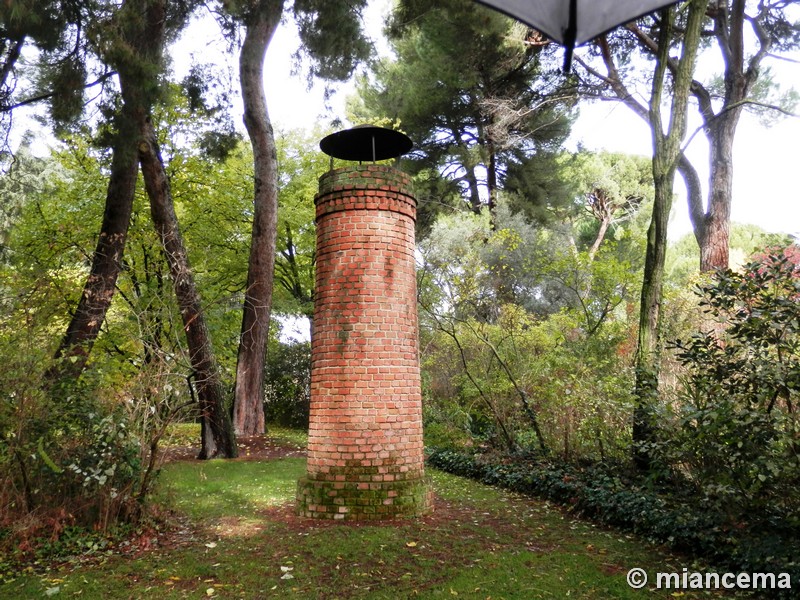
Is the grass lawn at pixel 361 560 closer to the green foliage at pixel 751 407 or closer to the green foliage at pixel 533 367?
the green foliage at pixel 751 407

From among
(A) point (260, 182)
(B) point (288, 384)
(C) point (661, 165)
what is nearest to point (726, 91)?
(C) point (661, 165)

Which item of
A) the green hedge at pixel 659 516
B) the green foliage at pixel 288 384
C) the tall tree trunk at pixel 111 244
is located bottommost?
the green hedge at pixel 659 516

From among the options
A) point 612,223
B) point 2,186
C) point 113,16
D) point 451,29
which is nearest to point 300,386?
point 2,186

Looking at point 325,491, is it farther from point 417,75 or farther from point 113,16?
point 417,75

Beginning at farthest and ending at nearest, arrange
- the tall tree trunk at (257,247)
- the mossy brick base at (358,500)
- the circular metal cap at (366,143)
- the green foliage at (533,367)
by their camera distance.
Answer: the tall tree trunk at (257,247) → the green foliage at (533,367) → the circular metal cap at (366,143) → the mossy brick base at (358,500)

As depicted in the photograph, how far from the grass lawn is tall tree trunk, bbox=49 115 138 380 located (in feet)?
10.2

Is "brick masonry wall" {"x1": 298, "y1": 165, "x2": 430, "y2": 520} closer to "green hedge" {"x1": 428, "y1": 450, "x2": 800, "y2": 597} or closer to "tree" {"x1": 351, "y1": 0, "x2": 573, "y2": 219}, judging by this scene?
"green hedge" {"x1": 428, "y1": 450, "x2": 800, "y2": 597}

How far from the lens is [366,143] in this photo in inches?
277

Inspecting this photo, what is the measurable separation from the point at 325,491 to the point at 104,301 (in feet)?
15.7

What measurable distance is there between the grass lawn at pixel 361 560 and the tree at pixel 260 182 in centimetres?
526

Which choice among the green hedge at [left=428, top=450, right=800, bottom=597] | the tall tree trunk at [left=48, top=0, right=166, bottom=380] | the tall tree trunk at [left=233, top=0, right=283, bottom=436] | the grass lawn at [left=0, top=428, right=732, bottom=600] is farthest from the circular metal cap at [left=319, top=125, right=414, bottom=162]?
the tall tree trunk at [left=233, top=0, right=283, bottom=436]

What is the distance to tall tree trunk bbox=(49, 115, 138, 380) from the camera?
7.98 meters

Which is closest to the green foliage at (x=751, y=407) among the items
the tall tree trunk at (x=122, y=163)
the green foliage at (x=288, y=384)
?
the tall tree trunk at (x=122, y=163)

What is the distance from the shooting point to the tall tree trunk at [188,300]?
350 inches
